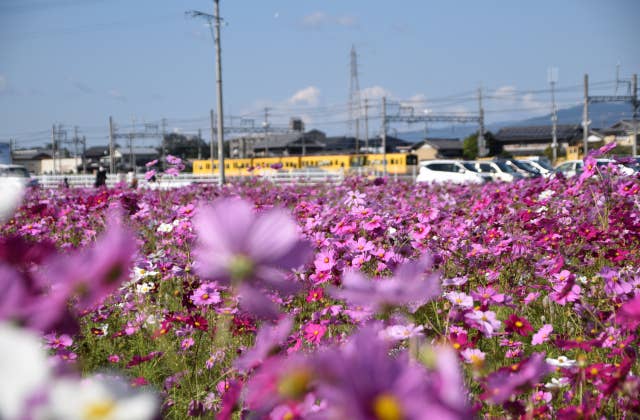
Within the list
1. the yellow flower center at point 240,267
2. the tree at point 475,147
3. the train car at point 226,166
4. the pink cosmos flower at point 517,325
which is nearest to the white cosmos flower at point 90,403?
the yellow flower center at point 240,267

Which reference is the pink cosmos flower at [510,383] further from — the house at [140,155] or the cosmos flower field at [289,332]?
the house at [140,155]

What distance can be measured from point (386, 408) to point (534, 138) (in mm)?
69300

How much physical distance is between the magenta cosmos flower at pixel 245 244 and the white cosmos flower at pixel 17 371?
127mm

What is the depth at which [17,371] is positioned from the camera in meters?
0.31

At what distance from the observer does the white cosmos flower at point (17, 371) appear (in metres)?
0.31

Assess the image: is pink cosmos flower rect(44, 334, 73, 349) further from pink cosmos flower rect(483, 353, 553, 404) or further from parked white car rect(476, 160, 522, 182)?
parked white car rect(476, 160, 522, 182)

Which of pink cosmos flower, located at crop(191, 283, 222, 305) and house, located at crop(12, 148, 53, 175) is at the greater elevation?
house, located at crop(12, 148, 53, 175)

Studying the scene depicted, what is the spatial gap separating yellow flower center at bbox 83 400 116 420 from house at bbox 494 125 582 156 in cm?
6532

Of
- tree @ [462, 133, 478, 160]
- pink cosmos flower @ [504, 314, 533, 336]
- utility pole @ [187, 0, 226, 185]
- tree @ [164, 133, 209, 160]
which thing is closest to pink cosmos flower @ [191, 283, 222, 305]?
pink cosmos flower @ [504, 314, 533, 336]

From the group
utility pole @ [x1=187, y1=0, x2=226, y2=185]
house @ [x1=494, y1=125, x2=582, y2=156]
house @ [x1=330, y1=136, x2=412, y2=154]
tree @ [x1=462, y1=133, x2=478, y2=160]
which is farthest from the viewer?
house @ [x1=330, y1=136, x2=412, y2=154]

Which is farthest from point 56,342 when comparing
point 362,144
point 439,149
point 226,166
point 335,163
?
point 362,144

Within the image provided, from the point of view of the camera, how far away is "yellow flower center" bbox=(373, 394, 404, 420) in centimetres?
31

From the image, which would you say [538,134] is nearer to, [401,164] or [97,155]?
[401,164]

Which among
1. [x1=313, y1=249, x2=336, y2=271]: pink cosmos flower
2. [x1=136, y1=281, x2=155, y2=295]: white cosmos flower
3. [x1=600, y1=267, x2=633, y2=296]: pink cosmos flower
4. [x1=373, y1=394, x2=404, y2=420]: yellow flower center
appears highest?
[x1=373, y1=394, x2=404, y2=420]: yellow flower center
